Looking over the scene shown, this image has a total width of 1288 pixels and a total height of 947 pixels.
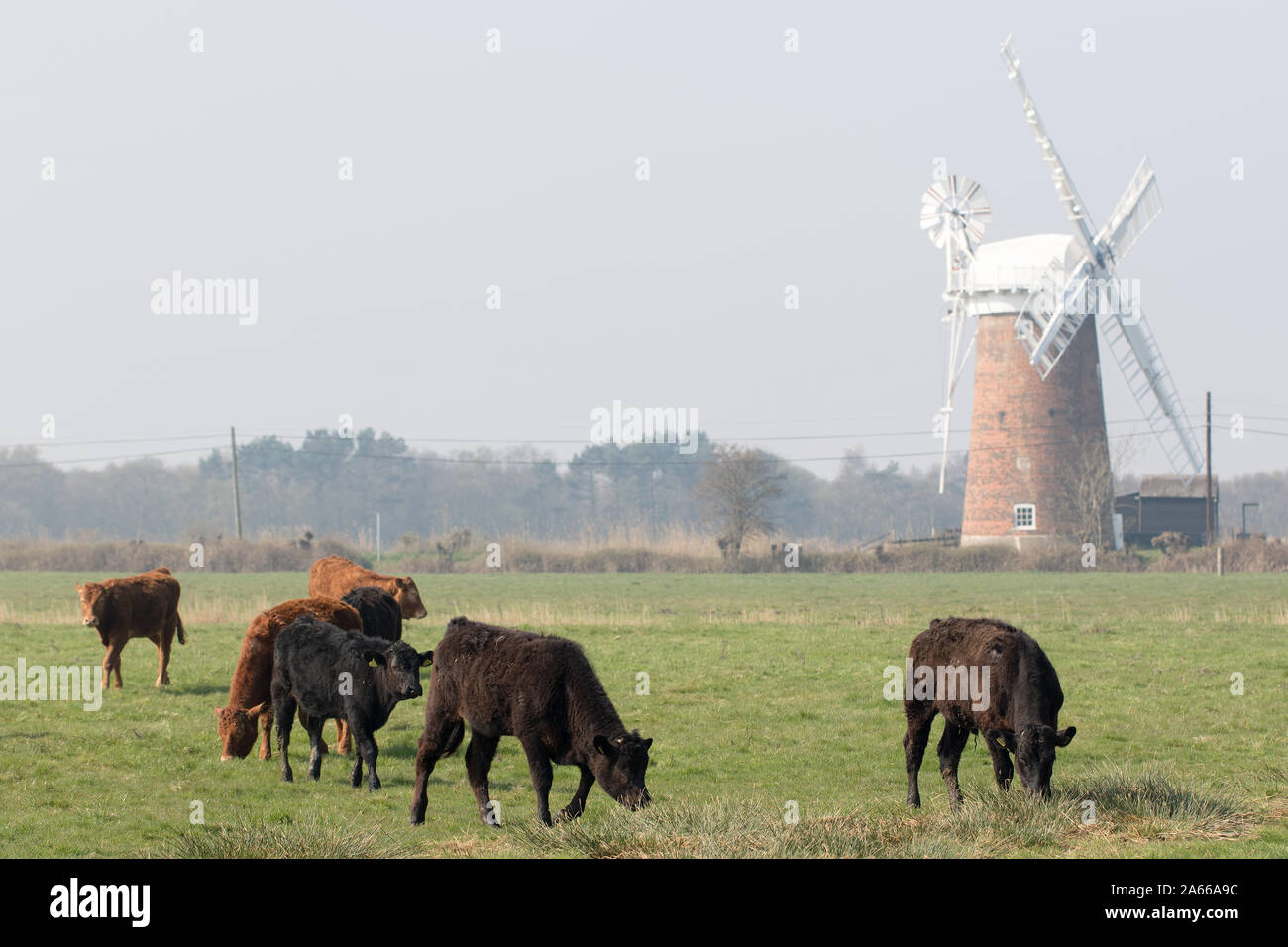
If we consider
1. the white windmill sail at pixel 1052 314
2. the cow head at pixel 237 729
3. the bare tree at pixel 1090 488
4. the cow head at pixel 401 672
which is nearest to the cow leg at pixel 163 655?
the cow head at pixel 237 729

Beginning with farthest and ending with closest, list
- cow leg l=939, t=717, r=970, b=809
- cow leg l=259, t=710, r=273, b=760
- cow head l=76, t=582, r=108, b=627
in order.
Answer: cow head l=76, t=582, r=108, b=627
cow leg l=259, t=710, r=273, b=760
cow leg l=939, t=717, r=970, b=809

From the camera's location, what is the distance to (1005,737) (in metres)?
11.5

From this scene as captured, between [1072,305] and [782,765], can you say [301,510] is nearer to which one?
[1072,305]

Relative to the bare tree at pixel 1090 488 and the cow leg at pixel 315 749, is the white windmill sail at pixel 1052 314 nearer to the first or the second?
the bare tree at pixel 1090 488

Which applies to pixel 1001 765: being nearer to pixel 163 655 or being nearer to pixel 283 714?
pixel 283 714

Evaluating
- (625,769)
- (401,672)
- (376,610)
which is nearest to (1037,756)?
(625,769)

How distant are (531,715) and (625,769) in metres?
0.97

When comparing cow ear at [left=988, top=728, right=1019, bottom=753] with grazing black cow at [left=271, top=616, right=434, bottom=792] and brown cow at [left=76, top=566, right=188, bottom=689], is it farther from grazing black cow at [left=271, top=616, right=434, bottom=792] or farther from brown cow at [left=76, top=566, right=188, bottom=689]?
brown cow at [left=76, top=566, right=188, bottom=689]

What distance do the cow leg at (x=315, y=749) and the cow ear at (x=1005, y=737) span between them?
6697mm

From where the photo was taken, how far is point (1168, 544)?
2813 inches


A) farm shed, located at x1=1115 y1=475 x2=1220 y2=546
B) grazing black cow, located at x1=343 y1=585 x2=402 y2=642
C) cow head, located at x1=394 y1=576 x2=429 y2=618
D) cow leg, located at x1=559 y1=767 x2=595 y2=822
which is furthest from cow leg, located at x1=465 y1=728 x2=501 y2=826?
farm shed, located at x1=1115 y1=475 x2=1220 y2=546

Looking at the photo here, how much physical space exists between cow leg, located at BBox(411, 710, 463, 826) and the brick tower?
5842 centimetres

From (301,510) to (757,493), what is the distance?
207 ft

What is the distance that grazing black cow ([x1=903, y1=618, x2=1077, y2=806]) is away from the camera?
10906 mm
